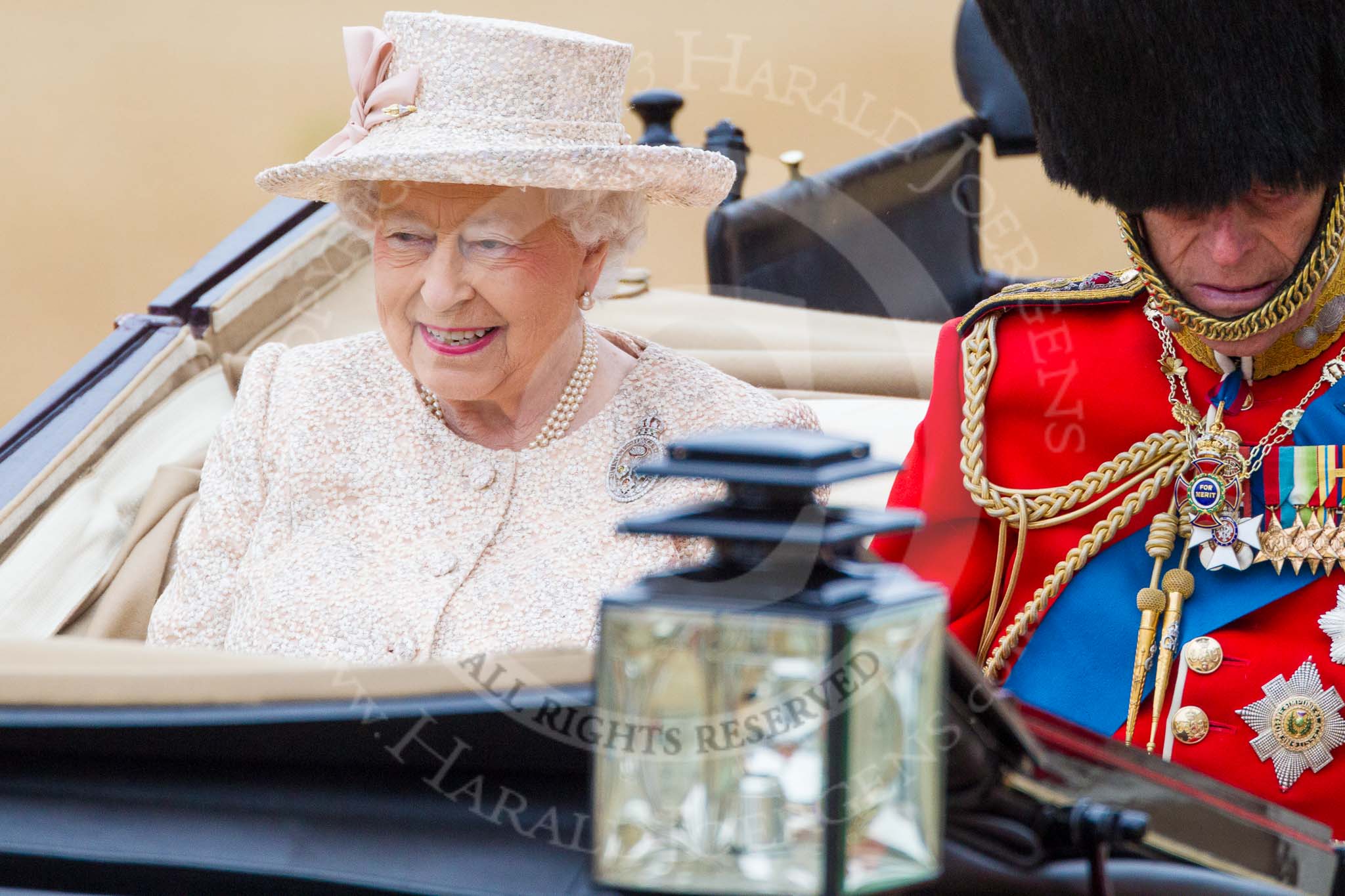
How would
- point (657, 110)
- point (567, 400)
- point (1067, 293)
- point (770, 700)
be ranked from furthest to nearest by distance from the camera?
point (657, 110) → point (567, 400) → point (1067, 293) → point (770, 700)

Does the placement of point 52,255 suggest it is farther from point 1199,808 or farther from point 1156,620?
point 1199,808

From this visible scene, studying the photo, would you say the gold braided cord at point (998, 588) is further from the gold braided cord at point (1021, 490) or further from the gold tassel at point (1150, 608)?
the gold tassel at point (1150, 608)

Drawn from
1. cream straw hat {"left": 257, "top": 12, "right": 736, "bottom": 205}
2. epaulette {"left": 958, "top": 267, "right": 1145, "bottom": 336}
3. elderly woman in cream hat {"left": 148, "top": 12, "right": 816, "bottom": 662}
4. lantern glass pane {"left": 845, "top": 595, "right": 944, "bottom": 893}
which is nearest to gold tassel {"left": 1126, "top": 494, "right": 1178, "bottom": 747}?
epaulette {"left": 958, "top": 267, "right": 1145, "bottom": 336}

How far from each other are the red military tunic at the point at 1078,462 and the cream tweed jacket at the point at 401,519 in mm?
246

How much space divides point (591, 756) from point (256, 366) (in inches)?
59.1

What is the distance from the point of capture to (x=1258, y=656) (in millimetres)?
1805

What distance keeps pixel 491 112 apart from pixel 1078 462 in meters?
0.90

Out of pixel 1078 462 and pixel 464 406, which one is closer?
pixel 1078 462

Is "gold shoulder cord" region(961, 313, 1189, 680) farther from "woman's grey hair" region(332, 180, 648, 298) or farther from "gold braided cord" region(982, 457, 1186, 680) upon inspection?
"woman's grey hair" region(332, 180, 648, 298)

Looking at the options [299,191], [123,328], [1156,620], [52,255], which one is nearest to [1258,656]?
[1156,620]

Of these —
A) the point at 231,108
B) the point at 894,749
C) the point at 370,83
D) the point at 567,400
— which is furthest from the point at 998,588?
the point at 231,108

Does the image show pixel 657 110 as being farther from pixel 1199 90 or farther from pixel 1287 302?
pixel 1287 302

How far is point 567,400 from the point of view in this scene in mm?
2172

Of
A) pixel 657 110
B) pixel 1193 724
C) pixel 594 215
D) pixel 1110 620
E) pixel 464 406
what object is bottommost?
pixel 1193 724
